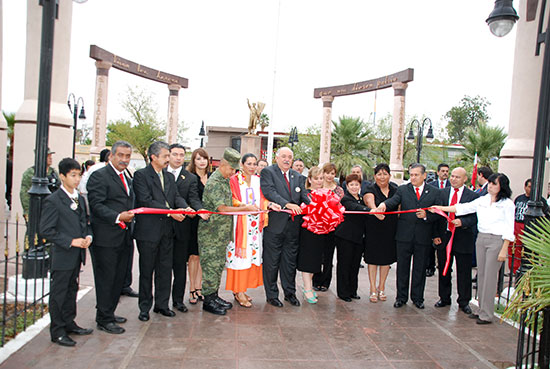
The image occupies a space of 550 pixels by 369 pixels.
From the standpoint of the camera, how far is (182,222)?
4984 mm

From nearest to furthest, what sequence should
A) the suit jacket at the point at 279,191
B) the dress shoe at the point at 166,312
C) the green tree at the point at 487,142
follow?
the dress shoe at the point at 166,312 → the suit jacket at the point at 279,191 → the green tree at the point at 487,142

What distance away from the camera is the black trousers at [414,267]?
5590mm

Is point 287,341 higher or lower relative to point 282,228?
lower

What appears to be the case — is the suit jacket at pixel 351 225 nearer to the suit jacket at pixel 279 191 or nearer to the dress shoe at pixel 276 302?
the suit jacket at pixel 279 191

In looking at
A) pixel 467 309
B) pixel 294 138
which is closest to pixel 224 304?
pixel 467 309

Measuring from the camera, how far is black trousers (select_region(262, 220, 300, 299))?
539 cm

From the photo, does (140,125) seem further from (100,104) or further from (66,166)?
(66,166)

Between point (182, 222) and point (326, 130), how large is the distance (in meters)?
22.8

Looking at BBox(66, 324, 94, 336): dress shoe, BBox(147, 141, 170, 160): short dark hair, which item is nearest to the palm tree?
BBox(147, 141, 170, 160): short dark hair

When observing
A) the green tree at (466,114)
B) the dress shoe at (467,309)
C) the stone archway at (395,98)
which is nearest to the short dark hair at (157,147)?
the dress shoe at (467,309)

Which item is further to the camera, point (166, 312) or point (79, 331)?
point (166, 312)

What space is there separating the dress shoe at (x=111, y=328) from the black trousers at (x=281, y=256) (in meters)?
1.95

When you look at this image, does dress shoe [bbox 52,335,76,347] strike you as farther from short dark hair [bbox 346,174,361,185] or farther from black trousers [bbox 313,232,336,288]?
short dark hair [bbox 346,174,361,185]

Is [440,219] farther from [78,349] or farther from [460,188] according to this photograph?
[78,349]
